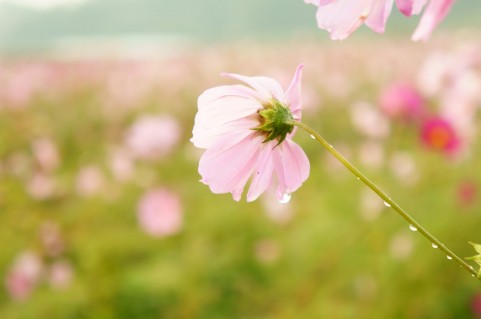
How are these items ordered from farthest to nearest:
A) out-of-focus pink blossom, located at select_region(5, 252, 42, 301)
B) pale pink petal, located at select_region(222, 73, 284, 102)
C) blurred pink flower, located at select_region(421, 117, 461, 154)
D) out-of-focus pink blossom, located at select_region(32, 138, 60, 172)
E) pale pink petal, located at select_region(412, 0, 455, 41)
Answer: out-of-focus pink blossom, located at select_region(32, 138, 60, 172)
out-of-focus pink blossom, located at select_region(5, 252, 42, 301)
blurred pink flower, located at select_region(421, 117, 461, 154)
pale pink petal, located at select_region(222, 73, 284, 102)
pale pink petal, located at select_region(412, 0, 455, 41)

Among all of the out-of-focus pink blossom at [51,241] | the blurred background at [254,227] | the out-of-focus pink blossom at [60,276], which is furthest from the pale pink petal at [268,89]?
the out-of-focus pink blossom at [51,241]

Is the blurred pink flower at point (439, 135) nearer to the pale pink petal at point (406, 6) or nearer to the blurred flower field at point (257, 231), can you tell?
the blurred flower field at point (257, 231)

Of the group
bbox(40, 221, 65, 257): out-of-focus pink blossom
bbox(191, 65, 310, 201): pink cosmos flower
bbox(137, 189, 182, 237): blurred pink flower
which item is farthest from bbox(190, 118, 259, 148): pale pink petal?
bbox(40, 221, 65, 257): out-of-focus pink blossom

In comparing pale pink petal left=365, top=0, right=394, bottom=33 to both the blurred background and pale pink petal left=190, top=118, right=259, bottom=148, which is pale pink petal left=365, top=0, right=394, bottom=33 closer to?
pale pink petal left=190, top=118, right=259, bottom=148

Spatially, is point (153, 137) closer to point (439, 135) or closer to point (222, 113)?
point (439, 135)

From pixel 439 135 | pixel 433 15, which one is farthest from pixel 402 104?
pixel 433 15

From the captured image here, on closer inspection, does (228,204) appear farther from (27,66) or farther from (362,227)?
(27,66)
